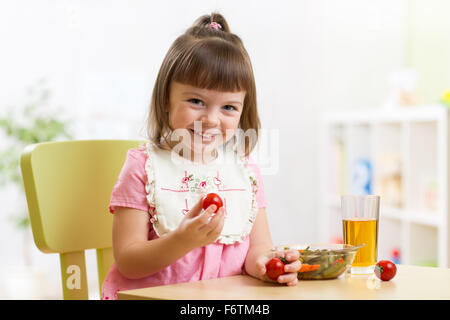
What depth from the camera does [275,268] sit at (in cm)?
86

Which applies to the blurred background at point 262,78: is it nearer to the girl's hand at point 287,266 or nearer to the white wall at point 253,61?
the white wall at point 253,61

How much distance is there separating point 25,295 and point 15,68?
1.13m

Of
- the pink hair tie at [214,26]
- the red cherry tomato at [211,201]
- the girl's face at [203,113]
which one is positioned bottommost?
the red cherry tomato at [211,201]

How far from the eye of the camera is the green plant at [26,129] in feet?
9.10

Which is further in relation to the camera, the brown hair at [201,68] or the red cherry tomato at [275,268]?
the brown hair at [201,68]

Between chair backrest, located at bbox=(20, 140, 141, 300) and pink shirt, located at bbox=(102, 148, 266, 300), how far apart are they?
15 centimetres

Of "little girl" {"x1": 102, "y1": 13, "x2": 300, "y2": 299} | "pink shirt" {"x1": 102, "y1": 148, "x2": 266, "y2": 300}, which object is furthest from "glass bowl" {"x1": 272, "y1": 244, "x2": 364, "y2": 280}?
"pink shirt" {"x1": 102, "y1": 148, "x2": 266, "y2": 300}

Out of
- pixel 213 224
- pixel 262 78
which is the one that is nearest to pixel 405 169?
pixel 262 78

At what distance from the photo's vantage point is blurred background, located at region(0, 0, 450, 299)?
2918mm

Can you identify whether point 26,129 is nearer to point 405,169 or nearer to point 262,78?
point 262,78

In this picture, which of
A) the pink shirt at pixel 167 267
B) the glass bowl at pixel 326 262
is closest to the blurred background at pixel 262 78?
the pink shirt at pixel 167 267

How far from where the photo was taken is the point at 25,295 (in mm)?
2777

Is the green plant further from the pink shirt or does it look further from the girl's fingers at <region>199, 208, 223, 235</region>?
the girl's fingers at <region>199, 208, 223, 235</region>

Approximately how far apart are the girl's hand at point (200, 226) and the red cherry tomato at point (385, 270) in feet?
0.82
